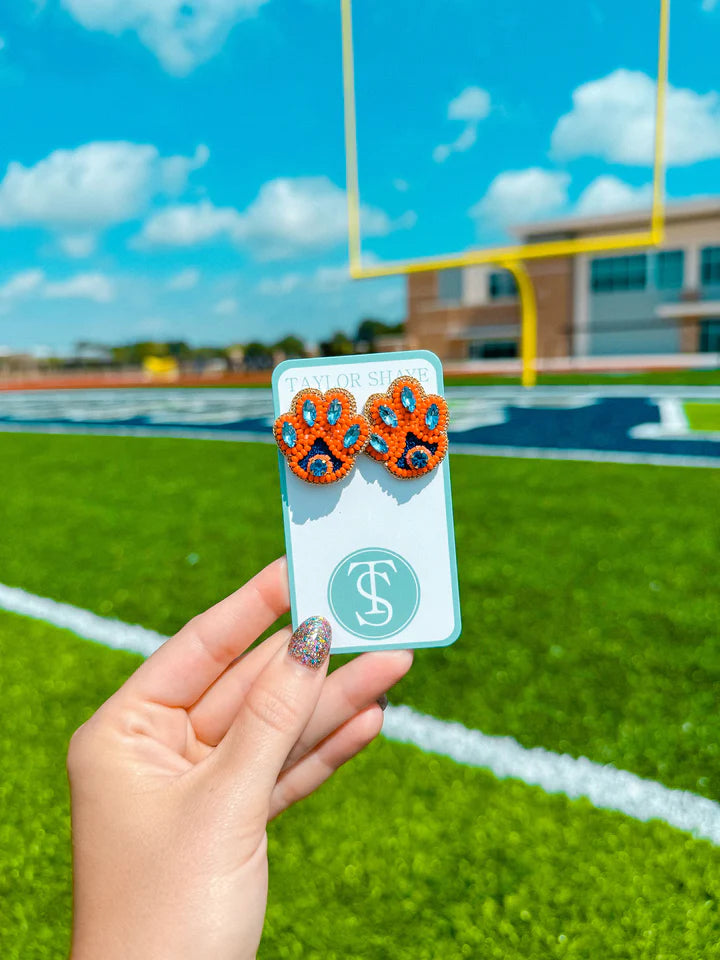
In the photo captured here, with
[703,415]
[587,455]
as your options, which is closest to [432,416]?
[587,455]

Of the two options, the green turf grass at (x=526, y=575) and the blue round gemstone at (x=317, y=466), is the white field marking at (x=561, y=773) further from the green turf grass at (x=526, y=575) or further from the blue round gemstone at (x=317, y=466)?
the blue round gemstone at (x=317, y=466)

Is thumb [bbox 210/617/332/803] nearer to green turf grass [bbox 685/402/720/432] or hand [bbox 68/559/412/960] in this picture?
hand [bbox 68/559/412/960]

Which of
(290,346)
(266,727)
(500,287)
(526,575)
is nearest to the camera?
(266,727)

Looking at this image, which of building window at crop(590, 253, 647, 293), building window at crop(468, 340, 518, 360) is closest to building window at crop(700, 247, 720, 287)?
building window at crop(590, 253, 647, 293)

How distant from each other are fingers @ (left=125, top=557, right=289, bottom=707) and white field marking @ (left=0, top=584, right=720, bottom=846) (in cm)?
88

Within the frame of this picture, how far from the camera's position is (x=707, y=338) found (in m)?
34.2

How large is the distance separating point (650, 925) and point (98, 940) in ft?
3.48

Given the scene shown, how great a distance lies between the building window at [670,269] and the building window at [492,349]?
7.48 meters

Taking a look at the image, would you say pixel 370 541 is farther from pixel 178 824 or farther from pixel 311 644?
pixel 178 824

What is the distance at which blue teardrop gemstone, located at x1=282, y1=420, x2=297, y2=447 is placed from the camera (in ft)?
4.34

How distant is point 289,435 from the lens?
4.34 ft

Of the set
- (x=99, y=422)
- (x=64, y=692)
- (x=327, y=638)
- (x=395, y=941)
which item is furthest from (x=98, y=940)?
(x=99, y=422)

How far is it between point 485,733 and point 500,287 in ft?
125

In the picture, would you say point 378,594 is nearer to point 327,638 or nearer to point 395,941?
point 327,638
